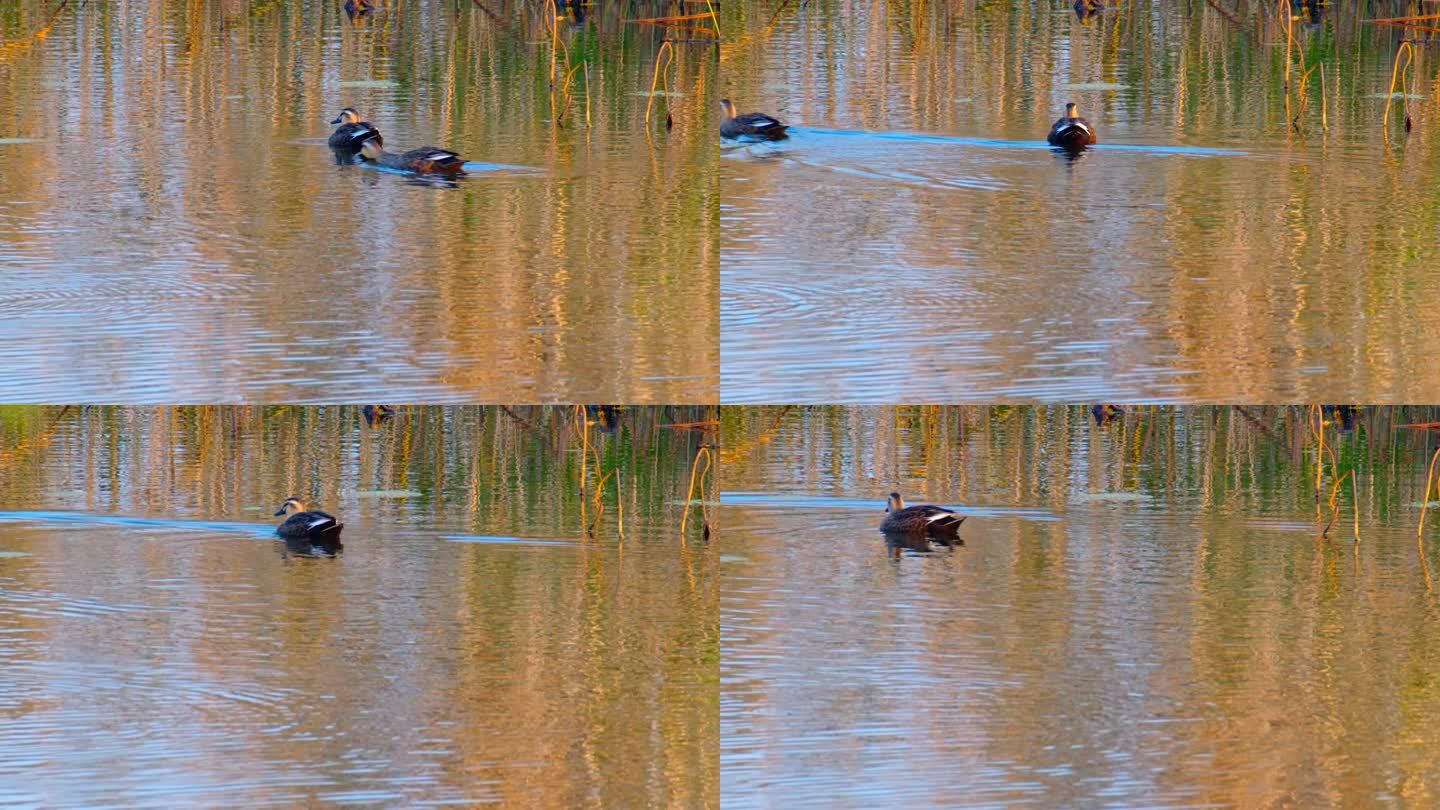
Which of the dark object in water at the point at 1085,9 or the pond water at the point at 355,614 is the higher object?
the dark object in water at the point at 1085,9

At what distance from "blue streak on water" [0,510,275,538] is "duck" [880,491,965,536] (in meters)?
1.65

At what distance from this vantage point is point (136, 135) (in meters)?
6.03

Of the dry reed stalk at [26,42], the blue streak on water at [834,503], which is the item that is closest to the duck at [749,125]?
the blue streak on water at [834,503]

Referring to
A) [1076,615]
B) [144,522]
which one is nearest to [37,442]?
[144,522]

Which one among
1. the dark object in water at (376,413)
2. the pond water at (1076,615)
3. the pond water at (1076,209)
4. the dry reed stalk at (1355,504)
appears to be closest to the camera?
the pond water at (1076,615)

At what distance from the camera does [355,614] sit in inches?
202

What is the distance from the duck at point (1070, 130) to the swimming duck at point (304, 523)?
2.24 meters

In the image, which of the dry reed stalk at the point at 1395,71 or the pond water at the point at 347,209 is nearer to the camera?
the pond water at the point at 347,209

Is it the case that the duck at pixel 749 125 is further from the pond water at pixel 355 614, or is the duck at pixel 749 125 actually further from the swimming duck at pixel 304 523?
the swimming duck at pixel 304 523

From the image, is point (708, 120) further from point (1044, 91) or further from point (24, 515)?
point (24, 515)

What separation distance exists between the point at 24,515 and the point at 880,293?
7.41 ft

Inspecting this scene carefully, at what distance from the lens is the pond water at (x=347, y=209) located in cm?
498

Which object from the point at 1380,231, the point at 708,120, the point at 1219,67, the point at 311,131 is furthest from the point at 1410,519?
the point at 311,131

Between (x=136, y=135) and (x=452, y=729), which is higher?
(x=136, y=135)
